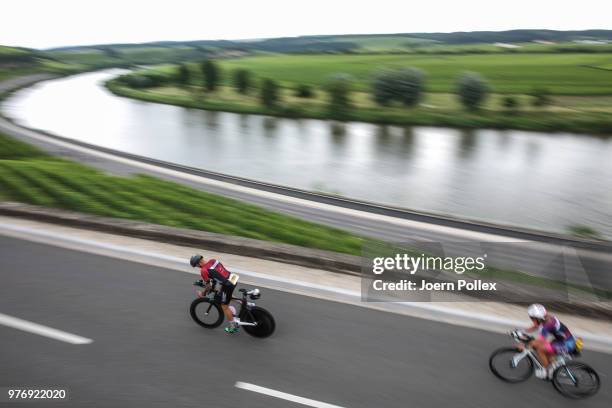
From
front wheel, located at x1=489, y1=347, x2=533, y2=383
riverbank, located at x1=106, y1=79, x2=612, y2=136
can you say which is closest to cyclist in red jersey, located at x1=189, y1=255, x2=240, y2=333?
front wheel, located at x1=489, y1=347, x2=533, y2=383

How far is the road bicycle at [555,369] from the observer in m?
5.29

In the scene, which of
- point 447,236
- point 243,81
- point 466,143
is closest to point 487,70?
point 243,81

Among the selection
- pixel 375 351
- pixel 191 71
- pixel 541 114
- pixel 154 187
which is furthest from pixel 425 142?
pixel 191 71

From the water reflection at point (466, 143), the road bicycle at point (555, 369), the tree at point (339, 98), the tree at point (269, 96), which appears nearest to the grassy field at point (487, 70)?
the tree at point (339, 98)

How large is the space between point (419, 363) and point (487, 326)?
131cm

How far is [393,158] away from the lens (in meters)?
37.4

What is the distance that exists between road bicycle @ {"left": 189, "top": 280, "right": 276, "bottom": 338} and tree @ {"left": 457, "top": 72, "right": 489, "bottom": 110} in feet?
165

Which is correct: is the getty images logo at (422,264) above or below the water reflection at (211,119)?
above

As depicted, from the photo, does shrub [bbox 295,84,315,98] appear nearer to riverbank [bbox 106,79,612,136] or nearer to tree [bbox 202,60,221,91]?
riverbank [bbox 106,79,612,136]

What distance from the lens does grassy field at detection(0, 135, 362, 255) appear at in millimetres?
11352

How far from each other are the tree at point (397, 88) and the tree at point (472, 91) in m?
4.36

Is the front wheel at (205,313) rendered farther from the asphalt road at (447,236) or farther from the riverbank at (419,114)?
the riverbank at (419,114)

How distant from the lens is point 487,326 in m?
6.53

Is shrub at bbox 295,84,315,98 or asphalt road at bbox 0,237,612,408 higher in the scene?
asphalt road at bbox 0,237,612,408
